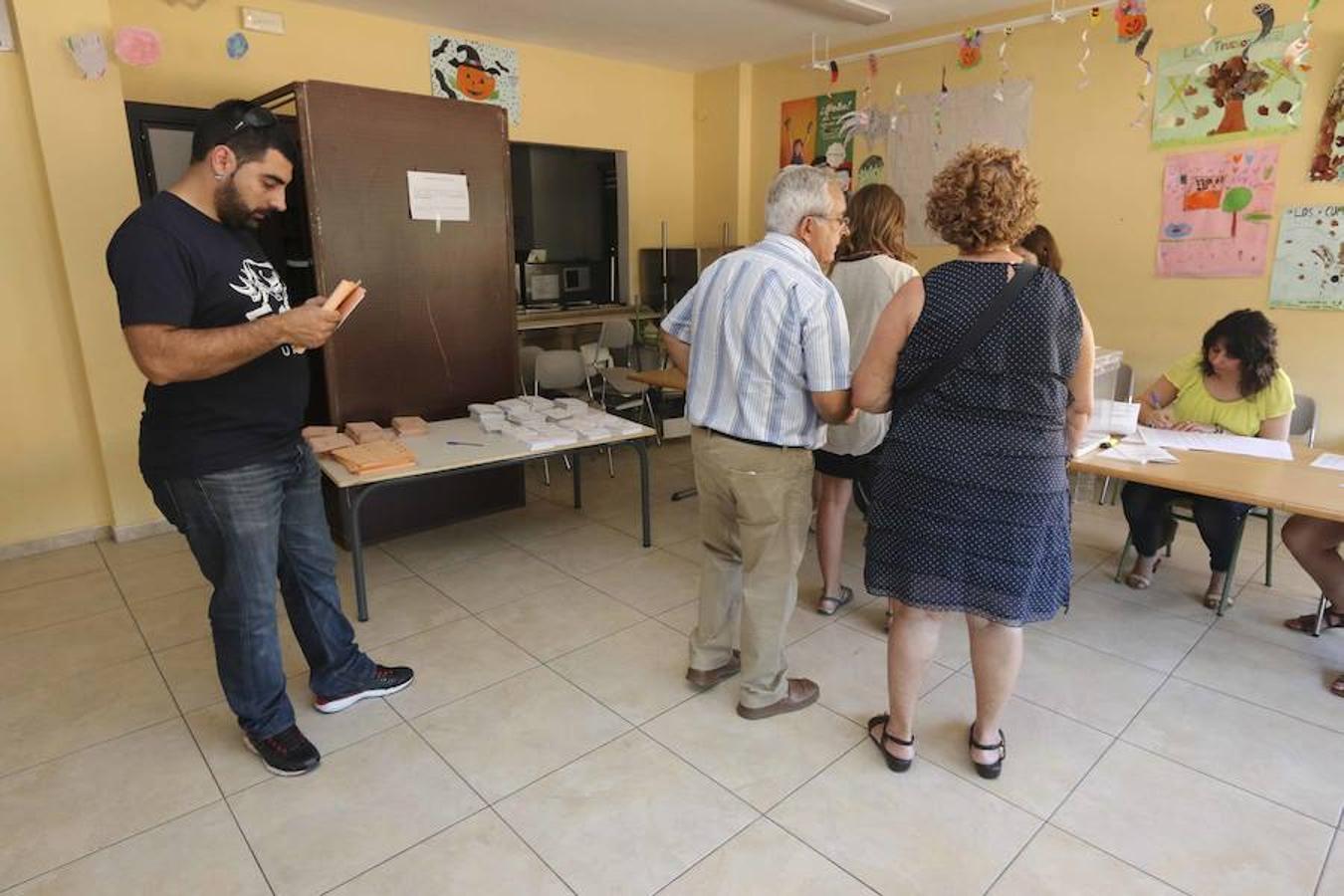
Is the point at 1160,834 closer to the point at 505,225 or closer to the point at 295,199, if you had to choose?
the point at 505,225

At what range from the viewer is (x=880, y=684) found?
249 centimetres

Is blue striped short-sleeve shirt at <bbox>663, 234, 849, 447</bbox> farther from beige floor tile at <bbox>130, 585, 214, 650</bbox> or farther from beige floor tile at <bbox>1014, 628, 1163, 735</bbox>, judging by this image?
beige floor tile at <bbox>130, 585, 214, 650</bbox>

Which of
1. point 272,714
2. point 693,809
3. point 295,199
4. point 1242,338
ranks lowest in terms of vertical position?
point 693,809

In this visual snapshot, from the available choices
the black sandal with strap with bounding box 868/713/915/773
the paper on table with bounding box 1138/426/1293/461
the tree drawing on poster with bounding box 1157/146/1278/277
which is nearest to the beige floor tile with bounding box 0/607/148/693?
the black sandal with strap with bounding box 868/713/915/773

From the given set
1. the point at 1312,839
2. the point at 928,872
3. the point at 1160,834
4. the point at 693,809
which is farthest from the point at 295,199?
the point at 1312,839

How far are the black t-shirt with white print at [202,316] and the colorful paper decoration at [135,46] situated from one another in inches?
82.6

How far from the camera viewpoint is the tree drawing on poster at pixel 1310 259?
3.60 m

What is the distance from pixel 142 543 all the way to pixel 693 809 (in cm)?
318

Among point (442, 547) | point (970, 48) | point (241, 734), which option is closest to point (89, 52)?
point (442, 547)

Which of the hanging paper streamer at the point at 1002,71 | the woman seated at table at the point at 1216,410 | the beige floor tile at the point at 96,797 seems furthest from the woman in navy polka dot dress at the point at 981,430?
the hanging paper streamer at the point at 1002,71

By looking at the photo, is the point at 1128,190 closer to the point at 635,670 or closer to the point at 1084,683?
the point at 1084,683

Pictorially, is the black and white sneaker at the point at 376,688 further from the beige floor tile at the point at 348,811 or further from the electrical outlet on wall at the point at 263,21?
the electrical outlet on wall at the point at 263,21

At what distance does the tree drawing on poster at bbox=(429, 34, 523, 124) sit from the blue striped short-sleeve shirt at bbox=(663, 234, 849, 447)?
3593 millimetres

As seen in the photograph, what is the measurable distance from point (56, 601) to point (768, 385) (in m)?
3.04
